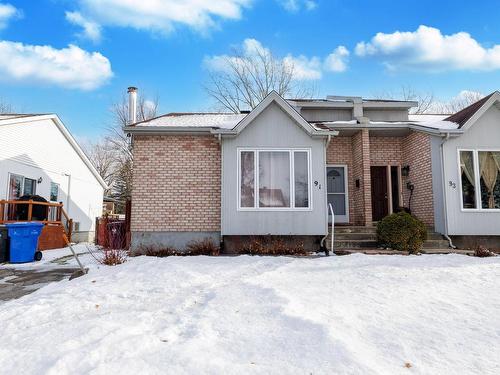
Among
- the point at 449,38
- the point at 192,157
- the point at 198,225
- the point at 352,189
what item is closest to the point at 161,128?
the point at 192,157

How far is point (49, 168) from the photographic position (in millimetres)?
14531

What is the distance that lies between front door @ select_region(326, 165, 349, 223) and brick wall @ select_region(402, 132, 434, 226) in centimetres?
194

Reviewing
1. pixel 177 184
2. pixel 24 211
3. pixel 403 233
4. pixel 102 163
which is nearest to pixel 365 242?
pixel 403 233

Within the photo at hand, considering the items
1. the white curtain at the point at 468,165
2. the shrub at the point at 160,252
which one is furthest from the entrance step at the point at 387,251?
the shrub at the point at 160,252

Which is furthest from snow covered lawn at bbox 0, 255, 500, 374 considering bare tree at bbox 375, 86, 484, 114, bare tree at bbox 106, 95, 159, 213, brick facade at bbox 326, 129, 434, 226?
bare tree at bbox 375, 86, 484, 114

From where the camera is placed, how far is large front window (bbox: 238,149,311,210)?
8602mm

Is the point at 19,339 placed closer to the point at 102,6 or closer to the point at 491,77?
the point at 102,6

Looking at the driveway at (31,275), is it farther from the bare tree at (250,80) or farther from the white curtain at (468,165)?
the bare tree at (250,80)

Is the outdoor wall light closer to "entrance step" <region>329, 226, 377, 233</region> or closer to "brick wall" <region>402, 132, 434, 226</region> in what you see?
"brick wall" <region>402, 132, 434, 226</region>

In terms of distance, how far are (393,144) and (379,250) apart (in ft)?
14.9

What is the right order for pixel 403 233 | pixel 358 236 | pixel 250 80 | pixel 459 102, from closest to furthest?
pixel 403 233 < pixel 358 236 < pixel 250 80 < pixel 459 102

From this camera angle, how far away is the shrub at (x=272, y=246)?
8.16 meters

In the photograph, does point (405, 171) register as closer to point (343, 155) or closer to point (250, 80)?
point (343, 155)

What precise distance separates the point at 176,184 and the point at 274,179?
2697mm
